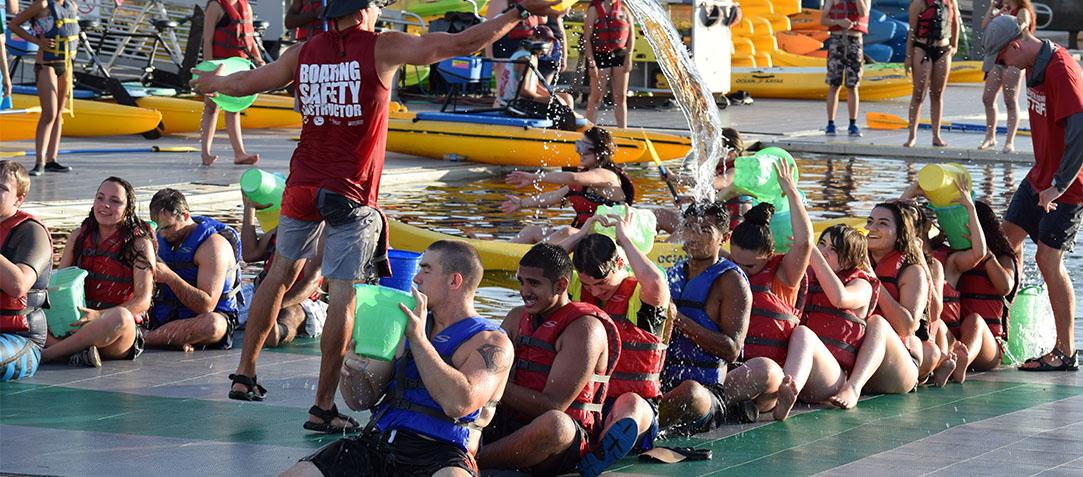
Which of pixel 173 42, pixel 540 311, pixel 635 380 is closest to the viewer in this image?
pixel 540 311

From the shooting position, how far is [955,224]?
8.02 meters

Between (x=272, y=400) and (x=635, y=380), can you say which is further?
(x=272, y=400)

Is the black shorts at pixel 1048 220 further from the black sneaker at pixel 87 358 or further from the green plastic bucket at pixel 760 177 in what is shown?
the black sneaker at pixel 87 358

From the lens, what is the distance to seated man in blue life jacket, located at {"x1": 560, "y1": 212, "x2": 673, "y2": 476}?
5.85 meters

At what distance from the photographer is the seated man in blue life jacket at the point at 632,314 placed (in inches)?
230

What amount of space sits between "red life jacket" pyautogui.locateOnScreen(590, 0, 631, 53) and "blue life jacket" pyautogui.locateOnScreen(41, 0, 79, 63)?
5.63 metres

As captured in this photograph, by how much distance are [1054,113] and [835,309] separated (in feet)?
5.59

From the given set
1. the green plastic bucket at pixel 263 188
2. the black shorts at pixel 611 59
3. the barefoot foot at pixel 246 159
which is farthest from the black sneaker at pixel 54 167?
the green plastic bucket at pixel 263 188

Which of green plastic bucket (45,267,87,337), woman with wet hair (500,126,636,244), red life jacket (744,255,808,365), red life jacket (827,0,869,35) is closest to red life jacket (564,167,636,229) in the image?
woman with wet hair (500,126,636,244)

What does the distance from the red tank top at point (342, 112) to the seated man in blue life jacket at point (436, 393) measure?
1.35m

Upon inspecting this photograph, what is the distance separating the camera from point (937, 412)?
22.9 ft

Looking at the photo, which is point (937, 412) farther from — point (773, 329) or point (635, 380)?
point (635, 380)

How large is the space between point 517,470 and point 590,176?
3802 millimetres

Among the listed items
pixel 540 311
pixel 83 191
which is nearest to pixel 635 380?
pixel 540 311
